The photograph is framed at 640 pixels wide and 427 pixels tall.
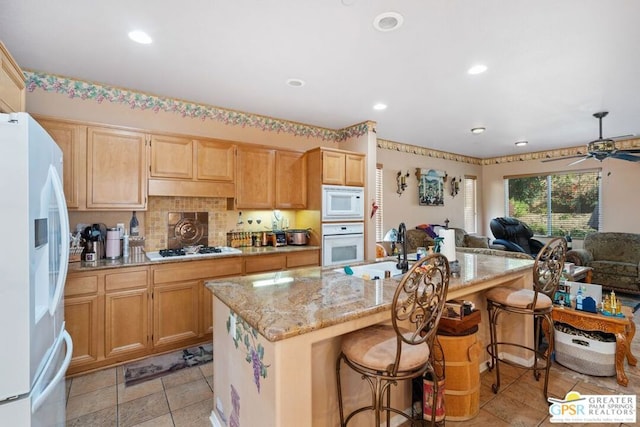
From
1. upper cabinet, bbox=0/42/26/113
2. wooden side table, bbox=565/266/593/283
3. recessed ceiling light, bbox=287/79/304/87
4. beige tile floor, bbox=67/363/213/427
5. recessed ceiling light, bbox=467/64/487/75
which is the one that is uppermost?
recessed ceiling light, bbox=287/79/304/87

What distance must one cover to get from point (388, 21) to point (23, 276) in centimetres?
234

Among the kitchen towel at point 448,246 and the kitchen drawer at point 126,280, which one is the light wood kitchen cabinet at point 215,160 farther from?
the kitchen towel at point 448,246

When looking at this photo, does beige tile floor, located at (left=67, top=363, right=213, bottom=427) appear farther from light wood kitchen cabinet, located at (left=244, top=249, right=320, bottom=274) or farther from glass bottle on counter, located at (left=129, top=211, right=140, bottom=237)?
glass bottle on counter, located at (left=129, top=211, right=140, bottom=237)

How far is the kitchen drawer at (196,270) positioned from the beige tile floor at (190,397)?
32.2 inches

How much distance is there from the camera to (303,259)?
3.71m

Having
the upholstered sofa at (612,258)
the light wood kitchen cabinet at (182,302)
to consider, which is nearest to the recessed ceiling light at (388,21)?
the light wood kitchen cabinet at (182,302)

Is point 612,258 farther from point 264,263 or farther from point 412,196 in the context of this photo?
point 264,263

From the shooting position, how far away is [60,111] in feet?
9.30

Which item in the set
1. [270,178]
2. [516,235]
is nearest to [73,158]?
[270,178]

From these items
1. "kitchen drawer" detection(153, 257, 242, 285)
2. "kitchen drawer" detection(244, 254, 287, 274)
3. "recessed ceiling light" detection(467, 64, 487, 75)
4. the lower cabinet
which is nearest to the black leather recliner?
"recessed ceiling light" detection(467, 64, 487, 75)

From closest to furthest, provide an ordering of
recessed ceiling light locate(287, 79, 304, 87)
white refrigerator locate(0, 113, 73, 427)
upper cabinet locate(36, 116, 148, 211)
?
white refrigerator locate(0, 113, 73, 427), upper cabinet locate(36, 116, 148, 211), recessed ceiling light locate(287, 79, 304, 87)

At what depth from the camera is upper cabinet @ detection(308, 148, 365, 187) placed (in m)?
3.81

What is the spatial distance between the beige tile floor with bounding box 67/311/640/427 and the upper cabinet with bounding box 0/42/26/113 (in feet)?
6.73

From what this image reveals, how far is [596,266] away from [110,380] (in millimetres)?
6761
